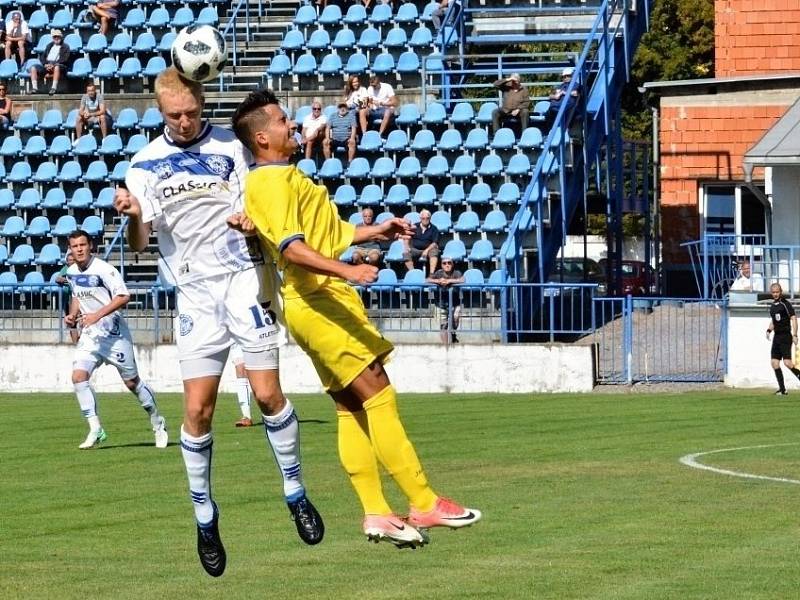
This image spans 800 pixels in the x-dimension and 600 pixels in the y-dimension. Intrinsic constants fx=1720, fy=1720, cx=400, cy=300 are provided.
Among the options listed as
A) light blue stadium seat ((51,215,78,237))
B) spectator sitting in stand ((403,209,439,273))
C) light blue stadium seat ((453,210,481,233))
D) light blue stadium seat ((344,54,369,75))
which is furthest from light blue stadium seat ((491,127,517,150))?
light blue stadium seat ((51,215,78,237))

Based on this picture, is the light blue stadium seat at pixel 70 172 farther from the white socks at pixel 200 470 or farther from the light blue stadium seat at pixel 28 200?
the white socks at pixel 200 470

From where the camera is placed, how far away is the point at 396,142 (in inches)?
1225

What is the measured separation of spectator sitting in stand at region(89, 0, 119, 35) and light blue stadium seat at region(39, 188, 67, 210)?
4.71 metres

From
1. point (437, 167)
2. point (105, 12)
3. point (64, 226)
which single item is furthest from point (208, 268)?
point (105, 12)

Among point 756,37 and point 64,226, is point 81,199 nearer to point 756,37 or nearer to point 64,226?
point 64,226

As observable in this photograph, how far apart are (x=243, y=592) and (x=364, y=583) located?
73 cm

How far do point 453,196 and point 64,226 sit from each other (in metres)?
7.52


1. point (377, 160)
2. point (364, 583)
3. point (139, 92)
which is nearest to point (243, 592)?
point (364, 583)

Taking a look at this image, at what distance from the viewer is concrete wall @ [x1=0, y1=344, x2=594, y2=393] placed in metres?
26.4

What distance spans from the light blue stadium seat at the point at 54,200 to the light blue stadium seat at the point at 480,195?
8037 mm

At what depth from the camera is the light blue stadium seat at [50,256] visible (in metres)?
31.3

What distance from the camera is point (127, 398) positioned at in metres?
27.0

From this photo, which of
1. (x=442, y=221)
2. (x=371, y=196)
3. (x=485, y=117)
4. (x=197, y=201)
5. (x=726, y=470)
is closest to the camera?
(x=197, y=201)

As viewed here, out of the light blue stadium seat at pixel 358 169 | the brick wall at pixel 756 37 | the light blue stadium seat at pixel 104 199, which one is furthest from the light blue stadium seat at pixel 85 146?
the brick wall at pixel 756 37
